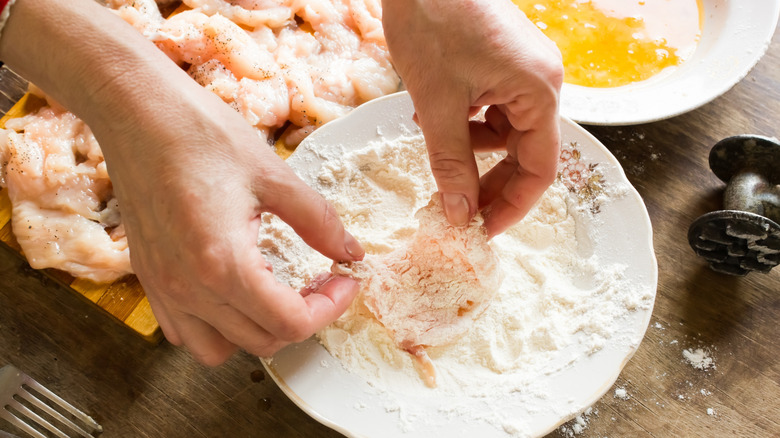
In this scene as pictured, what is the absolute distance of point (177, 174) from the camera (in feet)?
2.92

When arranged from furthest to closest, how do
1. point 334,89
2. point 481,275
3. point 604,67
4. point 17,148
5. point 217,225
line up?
point 604,67, point 334,89, point 17,148, point 481,275, point 217,225

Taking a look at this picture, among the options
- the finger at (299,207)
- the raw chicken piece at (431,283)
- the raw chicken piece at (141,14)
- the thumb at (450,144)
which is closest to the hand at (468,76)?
the thumb at (450,144)

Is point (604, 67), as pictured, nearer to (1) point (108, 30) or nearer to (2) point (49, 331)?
(1) point (108, 30)

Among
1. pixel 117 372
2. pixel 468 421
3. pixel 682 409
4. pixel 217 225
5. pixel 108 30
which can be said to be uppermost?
pixel 108 30

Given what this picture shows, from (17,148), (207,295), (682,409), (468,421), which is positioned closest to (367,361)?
(468,421)

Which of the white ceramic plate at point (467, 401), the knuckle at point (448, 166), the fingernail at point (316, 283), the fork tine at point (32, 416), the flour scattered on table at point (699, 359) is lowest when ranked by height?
the flour scattered on table at point (699, 359)

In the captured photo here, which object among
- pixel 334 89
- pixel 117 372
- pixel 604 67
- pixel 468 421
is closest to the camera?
pixel 468 421

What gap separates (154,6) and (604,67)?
1.36 meters

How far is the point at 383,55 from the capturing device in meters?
1.73

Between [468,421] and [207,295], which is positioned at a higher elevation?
[207,295]

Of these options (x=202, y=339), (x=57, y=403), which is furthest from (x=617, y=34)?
(x=57, y=403)

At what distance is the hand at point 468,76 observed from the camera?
1.00m

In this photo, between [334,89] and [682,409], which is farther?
[334,89]

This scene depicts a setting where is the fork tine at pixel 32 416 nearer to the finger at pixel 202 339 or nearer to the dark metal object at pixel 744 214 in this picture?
the finger at pixel 202 339
